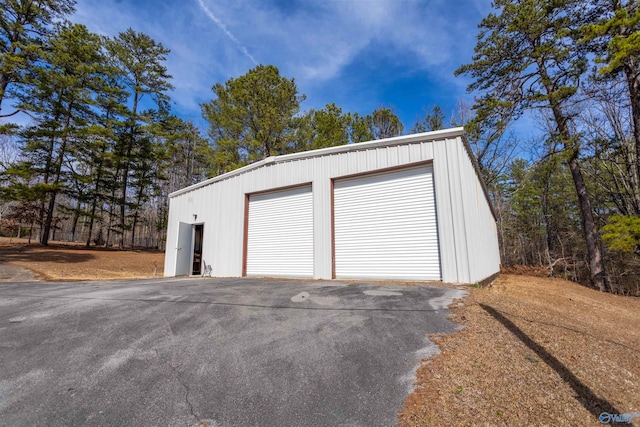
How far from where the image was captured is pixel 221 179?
11.5 metres

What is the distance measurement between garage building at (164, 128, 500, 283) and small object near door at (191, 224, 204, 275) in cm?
55

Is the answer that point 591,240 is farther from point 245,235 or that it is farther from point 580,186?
point 245,235

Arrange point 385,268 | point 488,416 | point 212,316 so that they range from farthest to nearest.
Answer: point 385,268 < point 212,316 < point 488,416

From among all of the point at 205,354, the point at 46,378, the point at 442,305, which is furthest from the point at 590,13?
the point at 46,378

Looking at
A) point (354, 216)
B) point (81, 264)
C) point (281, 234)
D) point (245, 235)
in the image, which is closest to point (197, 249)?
point (245, 235)

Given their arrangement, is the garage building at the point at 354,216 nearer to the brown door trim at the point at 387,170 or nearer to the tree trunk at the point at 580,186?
the brown door trim at the point at 387,170

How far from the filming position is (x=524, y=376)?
8.21 ft

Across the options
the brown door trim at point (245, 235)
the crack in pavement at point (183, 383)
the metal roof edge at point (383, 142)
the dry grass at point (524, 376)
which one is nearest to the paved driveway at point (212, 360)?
the crack in pavement at point (183, 383)

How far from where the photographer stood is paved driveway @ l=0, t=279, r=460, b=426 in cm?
210

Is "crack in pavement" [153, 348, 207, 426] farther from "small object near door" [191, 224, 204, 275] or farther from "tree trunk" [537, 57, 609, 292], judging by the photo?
"tree trunk" [537, 57, 609, 292]

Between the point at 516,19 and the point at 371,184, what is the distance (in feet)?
35.5

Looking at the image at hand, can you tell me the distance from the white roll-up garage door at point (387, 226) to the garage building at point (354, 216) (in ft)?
0.09

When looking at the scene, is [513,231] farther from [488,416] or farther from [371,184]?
[488,416]

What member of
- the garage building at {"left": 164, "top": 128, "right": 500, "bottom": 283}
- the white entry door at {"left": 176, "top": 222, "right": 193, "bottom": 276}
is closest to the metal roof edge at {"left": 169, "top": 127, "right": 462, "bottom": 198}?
the garage building at {"left": 164, "top": 128, "right": 500, "bottom": 283}
